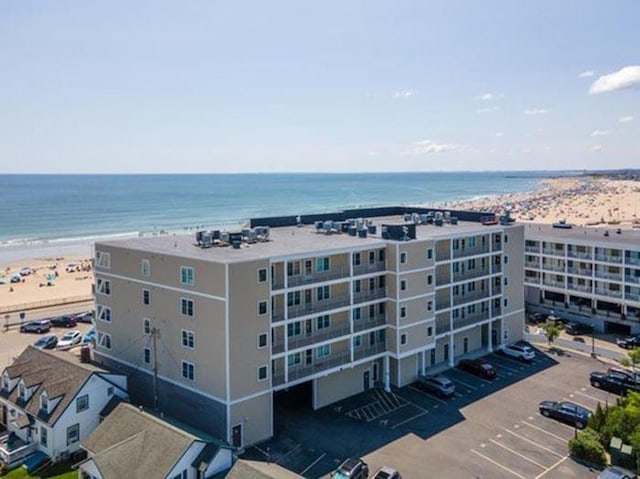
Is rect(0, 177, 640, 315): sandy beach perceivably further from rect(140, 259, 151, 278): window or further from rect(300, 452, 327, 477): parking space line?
rect(300, 452, 327, 477): parking space line

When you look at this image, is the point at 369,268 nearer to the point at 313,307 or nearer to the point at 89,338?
the point at 313,307

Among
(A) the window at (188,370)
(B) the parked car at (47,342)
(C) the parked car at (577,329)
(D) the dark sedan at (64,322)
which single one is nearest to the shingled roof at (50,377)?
(A) the window at (188,370)

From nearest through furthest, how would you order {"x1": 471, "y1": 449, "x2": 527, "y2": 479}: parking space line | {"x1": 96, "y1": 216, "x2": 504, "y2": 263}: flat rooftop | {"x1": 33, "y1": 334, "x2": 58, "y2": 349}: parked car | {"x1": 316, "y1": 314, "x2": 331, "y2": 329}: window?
{"x1": 471, "y1": 449, "x2": 527, "y2": 479}: parking space line, {"x1": 96, "y1": 216, "x2": 504, "y2": 263}: flat rooftop, {"x1": 316, "y1": 314, "x2": 331, "y2": 329}: window, {"x1": 33, "y1": 334, "x2": 58, "y2": 349}: parked car

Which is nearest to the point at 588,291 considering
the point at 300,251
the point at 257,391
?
the point at 300,251

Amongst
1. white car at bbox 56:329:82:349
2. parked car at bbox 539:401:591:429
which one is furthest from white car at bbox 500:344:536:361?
white car at bbox 56:329:82:349

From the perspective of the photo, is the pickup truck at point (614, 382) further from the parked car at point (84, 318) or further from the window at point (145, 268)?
the parked car at point (84, 318)

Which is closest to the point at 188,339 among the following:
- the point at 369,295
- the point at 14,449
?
the point at 14,449
